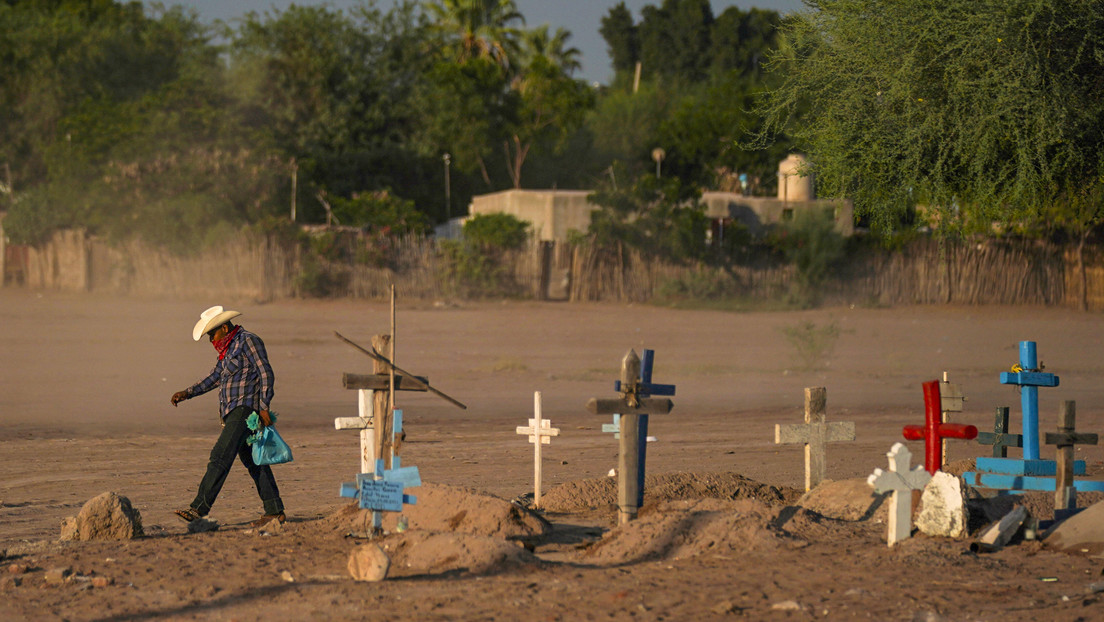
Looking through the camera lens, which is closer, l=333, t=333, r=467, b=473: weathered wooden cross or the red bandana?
l=333, t=333, r=467, b=473: weathered wooden cross

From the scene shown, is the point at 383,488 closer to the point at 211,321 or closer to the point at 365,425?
the point at 365,425

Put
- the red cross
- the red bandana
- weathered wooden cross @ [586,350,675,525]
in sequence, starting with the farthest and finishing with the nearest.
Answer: the red bandana → the red cross → weathered wooden cross @ [586,350,675,525]

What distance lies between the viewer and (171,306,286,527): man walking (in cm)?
803

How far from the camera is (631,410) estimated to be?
24.0ft

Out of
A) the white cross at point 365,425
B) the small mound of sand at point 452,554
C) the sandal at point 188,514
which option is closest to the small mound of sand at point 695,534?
the small mound of sand at point 452,554

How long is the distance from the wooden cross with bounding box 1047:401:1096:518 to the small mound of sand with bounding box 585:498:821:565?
1.69 meters

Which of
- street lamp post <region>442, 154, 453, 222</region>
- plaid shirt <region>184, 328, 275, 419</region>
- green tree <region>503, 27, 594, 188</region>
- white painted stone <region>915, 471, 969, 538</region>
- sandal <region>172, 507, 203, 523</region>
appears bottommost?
sandal <region>172, 507, 203, 523</region>

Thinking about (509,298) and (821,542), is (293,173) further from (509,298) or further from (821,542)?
(821,542)

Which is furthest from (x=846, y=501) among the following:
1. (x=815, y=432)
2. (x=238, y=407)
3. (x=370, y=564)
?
(x=238, y=407)

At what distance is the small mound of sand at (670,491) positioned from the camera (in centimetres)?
885

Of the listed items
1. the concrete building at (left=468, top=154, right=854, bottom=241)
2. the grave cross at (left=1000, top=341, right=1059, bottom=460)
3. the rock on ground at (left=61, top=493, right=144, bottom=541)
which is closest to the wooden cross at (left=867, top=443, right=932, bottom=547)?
the grave cross at (left=1000, top=341, right=1059, bottom=460)

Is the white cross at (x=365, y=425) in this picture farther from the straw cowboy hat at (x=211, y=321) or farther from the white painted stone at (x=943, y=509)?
the white painted stone at (x=943, y=509)

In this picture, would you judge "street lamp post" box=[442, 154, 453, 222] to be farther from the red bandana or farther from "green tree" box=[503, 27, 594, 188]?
the red bandana

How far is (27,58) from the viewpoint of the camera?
3781 centimetres
